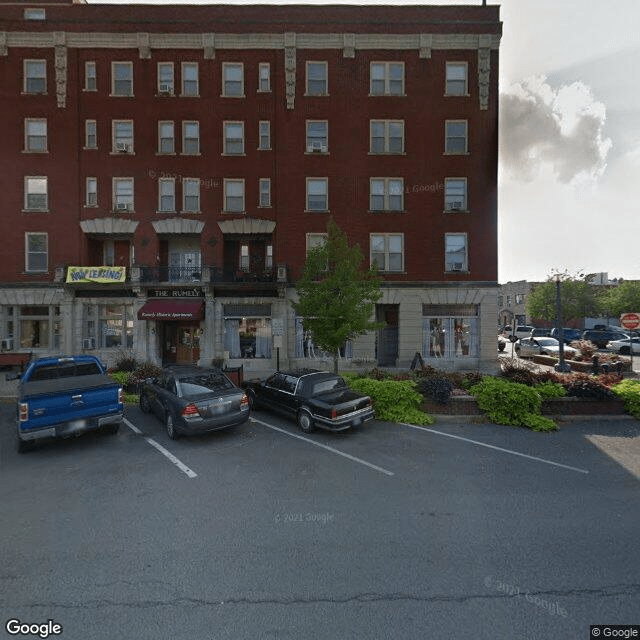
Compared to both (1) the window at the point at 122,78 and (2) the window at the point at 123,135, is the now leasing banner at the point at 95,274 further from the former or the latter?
(1) the window at the point at 122,78

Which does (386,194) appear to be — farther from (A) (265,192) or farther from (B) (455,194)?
(A) (265,192)

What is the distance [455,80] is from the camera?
19.8m

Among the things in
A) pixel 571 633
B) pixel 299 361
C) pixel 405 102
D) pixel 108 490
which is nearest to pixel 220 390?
pixel 108 490

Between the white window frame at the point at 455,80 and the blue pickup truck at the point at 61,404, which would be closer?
the blue pickup truck at the point at 61,404

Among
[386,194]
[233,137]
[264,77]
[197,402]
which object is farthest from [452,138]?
[197,402]

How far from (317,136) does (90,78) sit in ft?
46.0

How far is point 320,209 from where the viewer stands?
19922mm

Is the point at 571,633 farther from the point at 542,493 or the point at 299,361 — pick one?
the point at 299,361

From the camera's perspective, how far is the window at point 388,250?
1995 cm

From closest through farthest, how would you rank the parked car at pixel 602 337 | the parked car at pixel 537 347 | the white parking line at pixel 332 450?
the white parking line at pixel 332 450, the parked car at pixel 537 347, the parked car at pixel 602 337

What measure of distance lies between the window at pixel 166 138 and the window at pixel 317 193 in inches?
339

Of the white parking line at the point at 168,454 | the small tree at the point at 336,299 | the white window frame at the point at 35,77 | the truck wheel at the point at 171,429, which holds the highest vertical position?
the white window frame at the point at 35,77

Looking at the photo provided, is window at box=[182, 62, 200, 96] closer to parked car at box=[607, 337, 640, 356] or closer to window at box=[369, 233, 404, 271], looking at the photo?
window at box=[369, 233, 404, 271]

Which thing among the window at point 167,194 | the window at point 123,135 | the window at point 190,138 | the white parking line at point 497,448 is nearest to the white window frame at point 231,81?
the window at point 190,138
